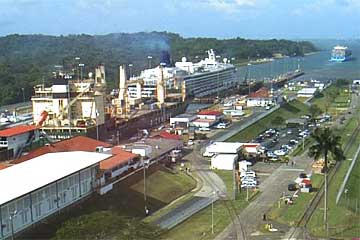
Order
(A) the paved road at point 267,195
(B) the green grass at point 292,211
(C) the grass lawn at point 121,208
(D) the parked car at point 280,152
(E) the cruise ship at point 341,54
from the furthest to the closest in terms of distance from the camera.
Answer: (E) the cruise ship at point 341,54, (D) the parked car at point 280,152, (B) the green grass at point 292,211, (A) the paved road at point 267,195, (C) the grass lawn at point 121,208

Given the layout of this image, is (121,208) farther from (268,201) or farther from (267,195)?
(267,195)

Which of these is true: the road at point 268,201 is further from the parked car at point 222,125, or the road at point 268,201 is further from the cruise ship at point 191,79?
the cruise ship at point 191,79

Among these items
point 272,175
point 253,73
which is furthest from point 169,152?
point 253,73

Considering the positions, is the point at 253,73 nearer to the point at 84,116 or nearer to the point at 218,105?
the point at 218,105

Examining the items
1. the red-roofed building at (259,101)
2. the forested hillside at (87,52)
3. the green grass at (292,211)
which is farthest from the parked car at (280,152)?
the forested hillside at (87,52)

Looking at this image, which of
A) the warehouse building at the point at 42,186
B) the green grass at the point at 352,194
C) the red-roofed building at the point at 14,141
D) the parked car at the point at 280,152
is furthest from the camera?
the parked car at the point at 280,152

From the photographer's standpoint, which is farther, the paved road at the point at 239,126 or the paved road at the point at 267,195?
the paved road at the point at 239,126

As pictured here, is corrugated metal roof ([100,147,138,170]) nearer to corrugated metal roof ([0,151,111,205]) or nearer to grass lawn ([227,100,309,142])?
corrugated metal roof ([0,151,111,205])

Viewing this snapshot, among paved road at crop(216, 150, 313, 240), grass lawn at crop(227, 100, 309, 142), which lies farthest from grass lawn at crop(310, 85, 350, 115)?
paved road at crop(216, 150, 313, 240)
